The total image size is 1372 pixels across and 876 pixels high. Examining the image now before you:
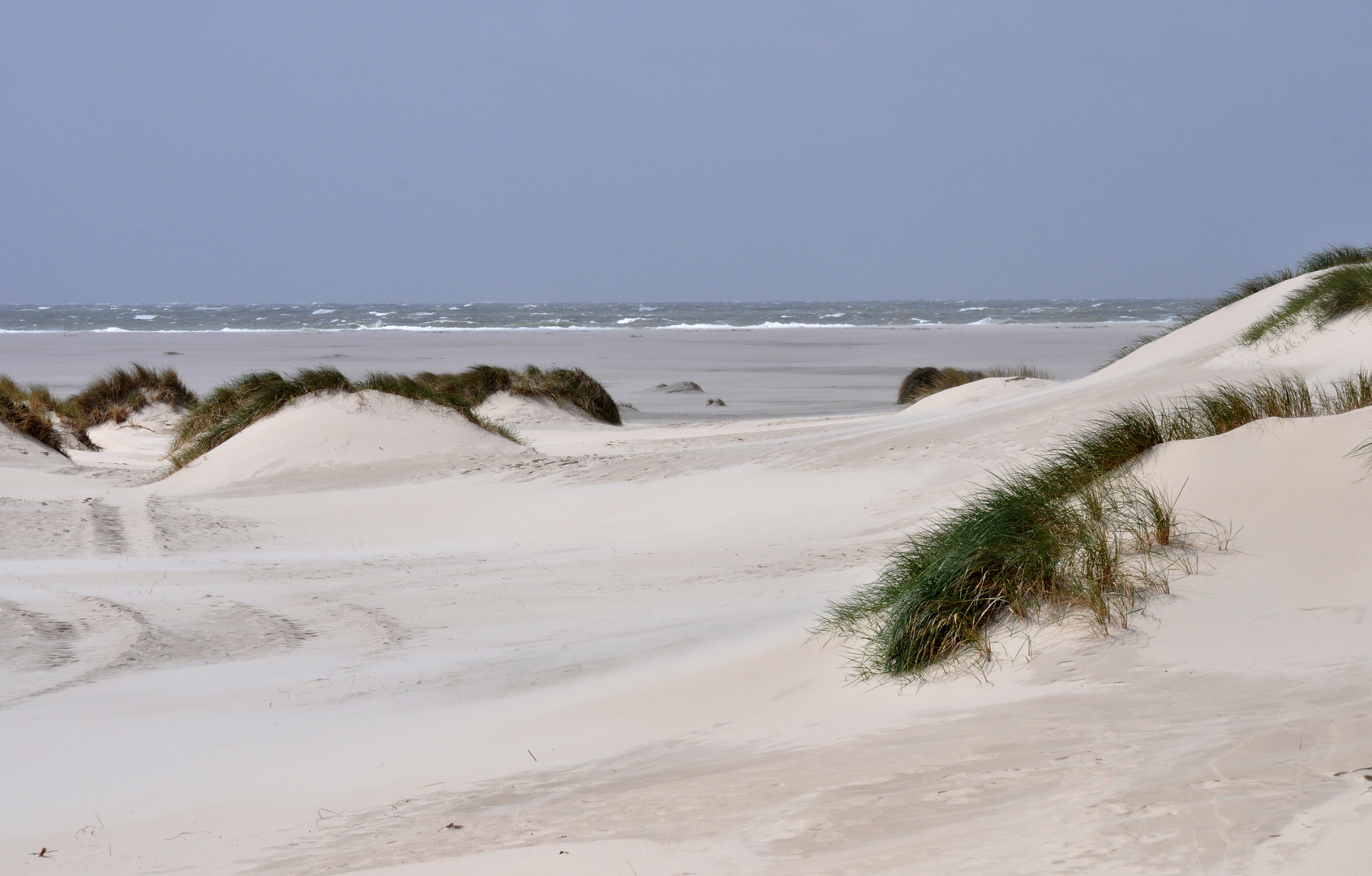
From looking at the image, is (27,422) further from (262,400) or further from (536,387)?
(536,387)

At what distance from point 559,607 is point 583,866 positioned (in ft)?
12.9

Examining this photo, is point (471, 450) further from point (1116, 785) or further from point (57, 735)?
point (1116, 785)

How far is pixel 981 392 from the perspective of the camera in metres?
16.3

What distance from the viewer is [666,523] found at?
9609 millimetres

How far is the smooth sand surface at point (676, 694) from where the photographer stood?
2871 millimetres

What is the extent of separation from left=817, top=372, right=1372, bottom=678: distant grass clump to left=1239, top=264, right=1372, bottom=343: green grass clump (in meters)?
6.31

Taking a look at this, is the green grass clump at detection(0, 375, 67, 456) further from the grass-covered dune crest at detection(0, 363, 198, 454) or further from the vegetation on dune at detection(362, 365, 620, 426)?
the vegetation on dune at detection(362, 365, 620, 426)

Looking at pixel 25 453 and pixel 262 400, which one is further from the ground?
pixel 262 400

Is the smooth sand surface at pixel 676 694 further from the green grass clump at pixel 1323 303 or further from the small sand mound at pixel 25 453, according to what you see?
the small sand mound at pixel 25 453

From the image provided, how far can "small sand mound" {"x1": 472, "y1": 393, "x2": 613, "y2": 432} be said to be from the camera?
1906 cm

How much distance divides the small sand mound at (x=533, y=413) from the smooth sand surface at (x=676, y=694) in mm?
8533

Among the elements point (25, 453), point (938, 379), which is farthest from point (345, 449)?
point (938, 379)

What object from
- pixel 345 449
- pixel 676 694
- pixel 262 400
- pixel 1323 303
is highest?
pixel 1323 303

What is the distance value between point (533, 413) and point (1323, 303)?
12165mm
